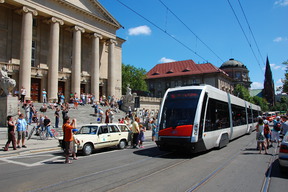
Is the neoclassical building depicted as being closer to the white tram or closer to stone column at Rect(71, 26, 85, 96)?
stone column at Rect(71, 26, 85, 96)

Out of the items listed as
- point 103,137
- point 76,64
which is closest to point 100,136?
point 103,137

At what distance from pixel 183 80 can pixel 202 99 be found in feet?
212

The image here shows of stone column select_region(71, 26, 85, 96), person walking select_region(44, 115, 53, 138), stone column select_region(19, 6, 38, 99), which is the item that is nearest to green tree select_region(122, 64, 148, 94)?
stone column select_region(71, 26, 85, 96)

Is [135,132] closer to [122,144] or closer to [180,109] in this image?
[122,144]

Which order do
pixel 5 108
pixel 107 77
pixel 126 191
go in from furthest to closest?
pixel 107 77
pixel 5 108
pixel 126 191

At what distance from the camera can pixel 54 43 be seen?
29.2m

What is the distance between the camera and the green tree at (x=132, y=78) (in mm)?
67312

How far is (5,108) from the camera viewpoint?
17438 mm

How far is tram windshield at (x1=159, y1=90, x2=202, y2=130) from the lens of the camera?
9922 millimetres

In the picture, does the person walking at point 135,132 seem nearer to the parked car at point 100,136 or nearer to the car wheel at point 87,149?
the parked car at point 100,136

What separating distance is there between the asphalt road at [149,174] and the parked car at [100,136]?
1.37m

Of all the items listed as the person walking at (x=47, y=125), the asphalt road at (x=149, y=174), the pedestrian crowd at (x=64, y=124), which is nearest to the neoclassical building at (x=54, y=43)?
the pedestrian crowd at (x=64, y=124)

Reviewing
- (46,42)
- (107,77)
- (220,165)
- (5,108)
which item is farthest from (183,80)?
(220,165)

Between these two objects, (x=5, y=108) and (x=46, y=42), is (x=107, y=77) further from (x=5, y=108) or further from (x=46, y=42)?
(x=5, y=108)
